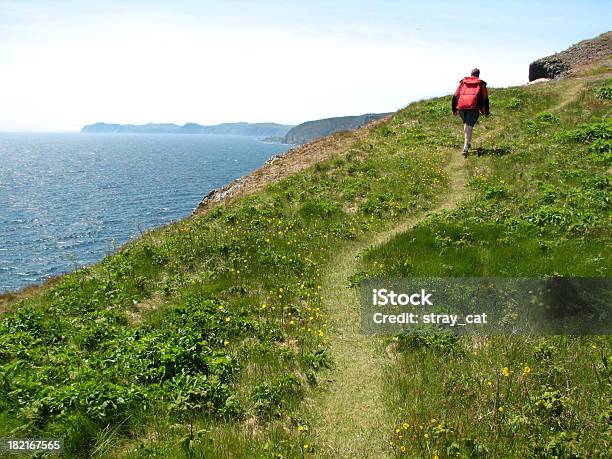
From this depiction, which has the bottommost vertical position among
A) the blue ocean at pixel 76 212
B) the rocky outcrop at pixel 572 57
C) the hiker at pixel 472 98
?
the blue ocean at pixel 76 212

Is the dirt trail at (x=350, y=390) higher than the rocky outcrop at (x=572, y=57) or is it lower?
→ lower

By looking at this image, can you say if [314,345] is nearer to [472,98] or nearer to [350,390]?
[350,390]

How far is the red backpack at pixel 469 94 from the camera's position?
70.4 ft

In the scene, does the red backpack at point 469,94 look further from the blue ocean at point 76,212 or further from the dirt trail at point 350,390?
the blue ocean at point 76,212

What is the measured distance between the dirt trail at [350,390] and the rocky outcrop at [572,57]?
48824mm

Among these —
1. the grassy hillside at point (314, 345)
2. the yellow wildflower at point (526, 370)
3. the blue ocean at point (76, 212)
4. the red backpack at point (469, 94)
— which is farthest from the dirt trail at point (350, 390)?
the red backpack at point (469, 94)

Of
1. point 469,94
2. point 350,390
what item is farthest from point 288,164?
point 350,390

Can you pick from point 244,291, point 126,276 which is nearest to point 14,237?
point 126,276

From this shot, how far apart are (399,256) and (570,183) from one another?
29.7 feet

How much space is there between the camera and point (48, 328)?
32.9 ft

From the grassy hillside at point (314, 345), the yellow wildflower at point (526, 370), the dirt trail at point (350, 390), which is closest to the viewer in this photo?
the grassy hillside at point (314, 345)

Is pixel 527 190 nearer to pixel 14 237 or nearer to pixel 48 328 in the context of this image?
pixel 48 328

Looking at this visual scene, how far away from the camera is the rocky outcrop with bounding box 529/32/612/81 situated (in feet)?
158

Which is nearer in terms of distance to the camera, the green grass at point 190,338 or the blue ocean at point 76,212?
the green grass at point 190,338
